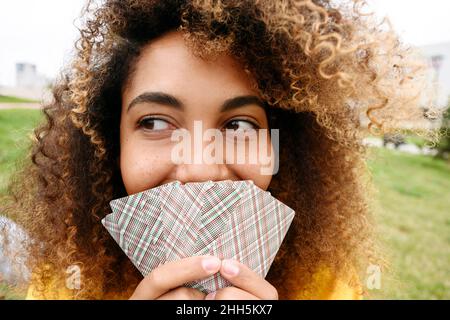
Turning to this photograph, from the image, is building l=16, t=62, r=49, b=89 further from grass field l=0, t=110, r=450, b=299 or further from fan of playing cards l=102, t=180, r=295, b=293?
fan of playing cards l=102, t=180, r=295, b=293

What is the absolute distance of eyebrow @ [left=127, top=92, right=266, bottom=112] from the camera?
1.27m

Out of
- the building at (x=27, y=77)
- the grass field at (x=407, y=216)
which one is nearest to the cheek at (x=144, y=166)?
the grass field at (x=407, y=216)

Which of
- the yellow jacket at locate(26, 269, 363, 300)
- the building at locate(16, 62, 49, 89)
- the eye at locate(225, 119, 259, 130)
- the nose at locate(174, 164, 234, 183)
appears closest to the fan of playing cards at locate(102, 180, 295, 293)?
the nose at locate(174, 164, 234, 183)

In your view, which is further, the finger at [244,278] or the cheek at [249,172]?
the cheek at [249,172]

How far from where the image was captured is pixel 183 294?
1.10m

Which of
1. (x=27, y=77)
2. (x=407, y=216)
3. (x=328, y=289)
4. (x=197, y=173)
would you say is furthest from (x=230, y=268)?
(x=407, y=216)

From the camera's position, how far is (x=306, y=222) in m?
1.77

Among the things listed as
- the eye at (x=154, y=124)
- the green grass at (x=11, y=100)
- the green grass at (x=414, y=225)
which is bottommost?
the green grass at (x=414, y=225)

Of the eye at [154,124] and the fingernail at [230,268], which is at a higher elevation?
the eye at [154,124]

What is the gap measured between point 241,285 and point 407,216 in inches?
180

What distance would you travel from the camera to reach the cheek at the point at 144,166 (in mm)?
1321

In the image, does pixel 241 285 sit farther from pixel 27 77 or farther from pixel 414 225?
pixel 414 225

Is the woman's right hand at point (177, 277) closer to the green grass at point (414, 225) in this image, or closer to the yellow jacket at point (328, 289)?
the yellow jacket at point (328, 289)
